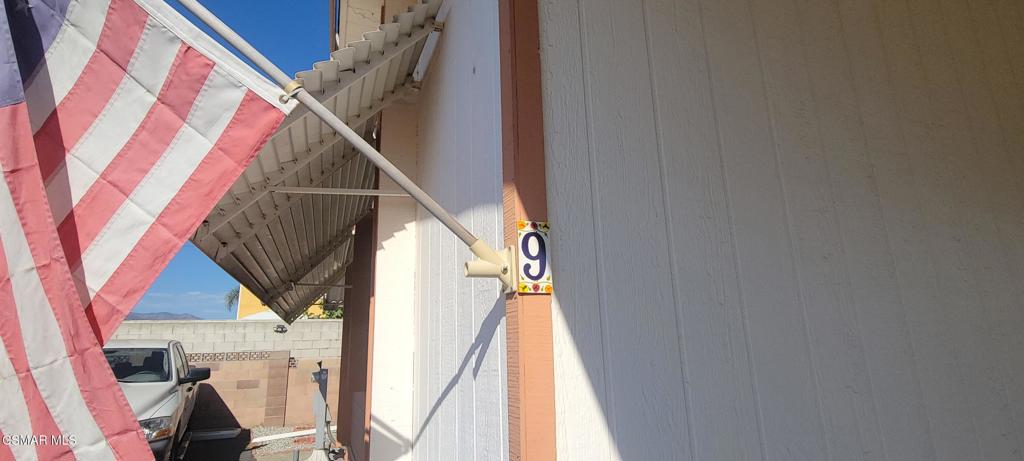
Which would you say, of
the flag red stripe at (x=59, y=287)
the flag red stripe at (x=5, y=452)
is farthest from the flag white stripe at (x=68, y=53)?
the flag red stripe at (x=5, y=452)

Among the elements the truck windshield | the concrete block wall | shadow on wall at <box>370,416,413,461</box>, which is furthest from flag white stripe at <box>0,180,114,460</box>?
the concrete block wall

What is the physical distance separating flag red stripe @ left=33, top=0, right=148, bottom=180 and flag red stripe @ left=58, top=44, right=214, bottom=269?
12 cm

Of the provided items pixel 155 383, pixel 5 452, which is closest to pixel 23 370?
pixel 5 452

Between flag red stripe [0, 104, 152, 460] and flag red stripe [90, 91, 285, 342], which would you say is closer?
flag red stripe [0, 104, 152, 460]

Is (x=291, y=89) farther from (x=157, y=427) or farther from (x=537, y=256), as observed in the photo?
(x=157, y=427)

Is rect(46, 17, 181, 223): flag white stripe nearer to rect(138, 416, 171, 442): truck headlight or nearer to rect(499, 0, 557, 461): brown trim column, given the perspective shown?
rect(499, 0, 557, 461): brown trim column

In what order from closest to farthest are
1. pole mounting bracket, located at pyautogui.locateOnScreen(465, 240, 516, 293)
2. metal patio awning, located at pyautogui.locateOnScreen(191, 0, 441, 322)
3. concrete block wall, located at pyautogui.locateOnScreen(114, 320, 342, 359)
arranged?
1. pole mounting bracket, located at pyautogui.locateOnScreen(465, 240, 516, 293)
2. metal patio awning, located at pyautogui.locateOnScreen(191, 0, 441, 322)
3. concrete block wall, located at pyautogui.locateOnScreen(114, 320, 342, 359)

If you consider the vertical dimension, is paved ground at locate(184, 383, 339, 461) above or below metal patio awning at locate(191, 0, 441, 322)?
below

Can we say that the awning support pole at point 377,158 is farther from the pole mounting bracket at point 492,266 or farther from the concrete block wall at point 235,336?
the concrete block wall at point 235,336

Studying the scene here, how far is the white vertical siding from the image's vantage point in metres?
1.67

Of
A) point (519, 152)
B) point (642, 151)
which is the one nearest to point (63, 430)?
point (519, 152)

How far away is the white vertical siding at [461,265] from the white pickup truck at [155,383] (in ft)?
11.6

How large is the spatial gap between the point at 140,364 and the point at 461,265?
18.7 feet

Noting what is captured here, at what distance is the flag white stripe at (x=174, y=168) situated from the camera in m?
1.45
